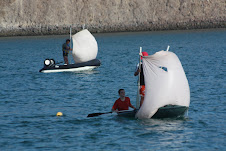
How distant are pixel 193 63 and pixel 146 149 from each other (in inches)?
1158

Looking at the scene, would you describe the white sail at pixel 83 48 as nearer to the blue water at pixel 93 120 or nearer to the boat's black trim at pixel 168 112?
the blue water at pixel 93 120

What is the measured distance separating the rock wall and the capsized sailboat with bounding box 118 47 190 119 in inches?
3744

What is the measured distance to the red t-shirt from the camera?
65.6ft

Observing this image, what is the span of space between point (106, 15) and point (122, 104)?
99.7 meters

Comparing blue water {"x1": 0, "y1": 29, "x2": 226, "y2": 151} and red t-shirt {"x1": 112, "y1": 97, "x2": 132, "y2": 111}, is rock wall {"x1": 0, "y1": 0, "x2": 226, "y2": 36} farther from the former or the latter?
red t-shirt {"x1": 112, "y1": 97, "x2": 132, "y2": 111}

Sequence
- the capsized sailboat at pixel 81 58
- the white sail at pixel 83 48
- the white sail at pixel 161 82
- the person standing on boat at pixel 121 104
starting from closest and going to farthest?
the white sail at pixel 161 82 < the person standing on boat at pixel 121 104 < the capsized sailboat at pixel 81 58 < the white sail at pixel 83 48

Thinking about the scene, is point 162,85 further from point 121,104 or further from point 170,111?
point 121,104

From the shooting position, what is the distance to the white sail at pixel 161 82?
19172 mm

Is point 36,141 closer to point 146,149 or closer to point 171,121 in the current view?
point 146,149

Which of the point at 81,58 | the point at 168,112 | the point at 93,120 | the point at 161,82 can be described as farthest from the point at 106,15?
the point at 161,82

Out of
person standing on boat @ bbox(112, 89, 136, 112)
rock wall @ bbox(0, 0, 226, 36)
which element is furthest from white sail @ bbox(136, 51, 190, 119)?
rock wall @ bbox(0, 0, 226, 36)

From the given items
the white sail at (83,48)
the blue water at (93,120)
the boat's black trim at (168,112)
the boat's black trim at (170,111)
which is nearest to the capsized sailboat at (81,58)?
the white sail at (83,48)

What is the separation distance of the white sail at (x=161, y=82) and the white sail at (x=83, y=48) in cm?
1996

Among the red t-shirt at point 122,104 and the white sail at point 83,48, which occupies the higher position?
the white sail at point 83,48
